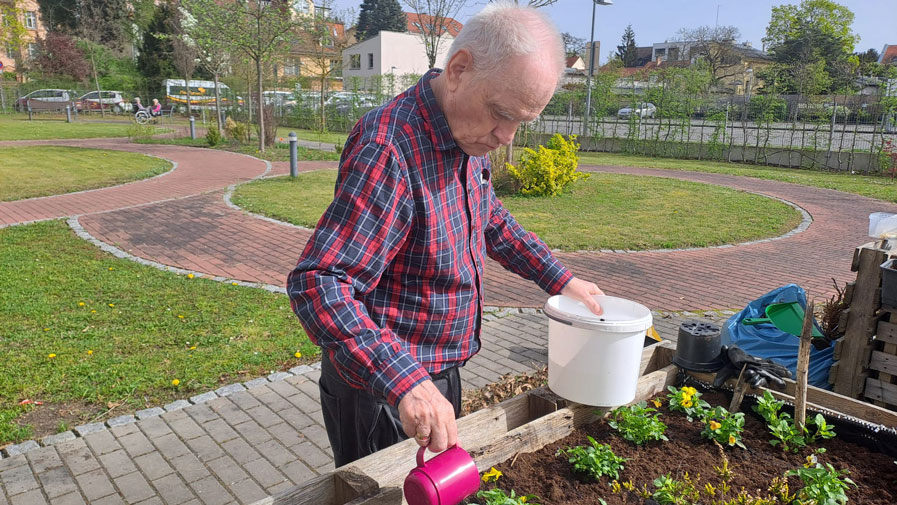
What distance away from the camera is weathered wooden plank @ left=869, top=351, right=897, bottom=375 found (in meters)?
3.04

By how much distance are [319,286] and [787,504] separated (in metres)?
1.48

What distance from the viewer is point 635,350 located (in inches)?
78.9

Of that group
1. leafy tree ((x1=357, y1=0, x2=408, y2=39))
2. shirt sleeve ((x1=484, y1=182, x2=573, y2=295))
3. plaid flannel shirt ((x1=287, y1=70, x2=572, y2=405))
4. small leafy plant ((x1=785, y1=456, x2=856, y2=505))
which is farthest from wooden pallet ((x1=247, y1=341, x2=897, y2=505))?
leafy tree ((x1=357, y1=0, x2=408, y2=39))

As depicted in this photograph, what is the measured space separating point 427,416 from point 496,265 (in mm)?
6029

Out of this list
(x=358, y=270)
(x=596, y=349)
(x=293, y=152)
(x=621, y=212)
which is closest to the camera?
(x=358, y=270)

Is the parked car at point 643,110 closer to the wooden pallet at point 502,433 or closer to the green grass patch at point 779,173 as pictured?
the green grass patch at point 779,173

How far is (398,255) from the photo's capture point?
1.58 metres

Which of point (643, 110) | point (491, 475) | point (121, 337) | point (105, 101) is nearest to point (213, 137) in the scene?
point (643, 110)

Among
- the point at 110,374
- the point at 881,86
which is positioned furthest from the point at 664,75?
the point at 110,374

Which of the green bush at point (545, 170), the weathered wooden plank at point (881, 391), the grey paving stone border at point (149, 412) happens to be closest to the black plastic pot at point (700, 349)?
the weathered wooden plank at point (881, 391)

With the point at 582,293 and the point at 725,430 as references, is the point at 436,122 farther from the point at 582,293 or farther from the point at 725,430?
the point at 725,430

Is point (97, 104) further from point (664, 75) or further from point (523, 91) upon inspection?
point (523, 91)

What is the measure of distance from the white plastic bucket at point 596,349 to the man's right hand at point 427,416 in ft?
2.44

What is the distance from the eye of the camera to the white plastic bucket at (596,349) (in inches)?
76.5
